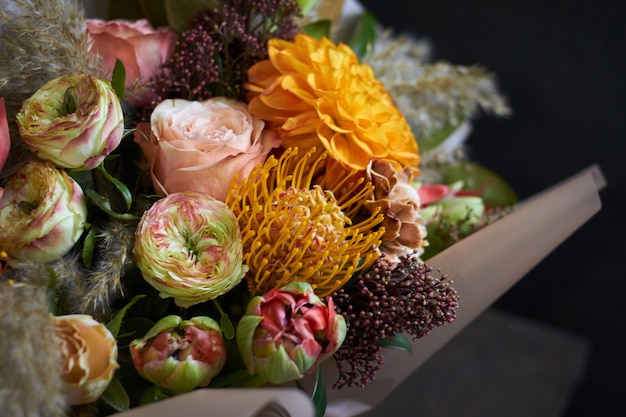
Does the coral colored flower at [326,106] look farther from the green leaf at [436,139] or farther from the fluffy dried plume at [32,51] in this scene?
the green leaf at [436,139]

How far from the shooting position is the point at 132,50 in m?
0.57

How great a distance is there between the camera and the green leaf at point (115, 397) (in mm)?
457

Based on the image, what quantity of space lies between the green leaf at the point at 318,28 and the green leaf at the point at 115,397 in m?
0.42

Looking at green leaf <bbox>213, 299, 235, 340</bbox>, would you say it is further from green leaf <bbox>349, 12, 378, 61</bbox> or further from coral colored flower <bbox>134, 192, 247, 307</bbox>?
green leaf <bbox>349, 12, 378, 61</bbox>

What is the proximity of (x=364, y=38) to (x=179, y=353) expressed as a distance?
50cm

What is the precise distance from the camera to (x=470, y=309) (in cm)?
59

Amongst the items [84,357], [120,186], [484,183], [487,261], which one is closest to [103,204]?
[120,186]

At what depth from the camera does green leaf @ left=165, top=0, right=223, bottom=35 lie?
65 cm

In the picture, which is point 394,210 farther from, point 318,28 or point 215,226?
A: point 318,28

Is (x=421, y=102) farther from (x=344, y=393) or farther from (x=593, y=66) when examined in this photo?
(x=593, y=66)

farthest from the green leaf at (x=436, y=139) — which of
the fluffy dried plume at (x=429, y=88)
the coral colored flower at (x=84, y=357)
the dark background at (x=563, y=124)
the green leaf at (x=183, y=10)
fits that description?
the dark background at (x=563, y=124)

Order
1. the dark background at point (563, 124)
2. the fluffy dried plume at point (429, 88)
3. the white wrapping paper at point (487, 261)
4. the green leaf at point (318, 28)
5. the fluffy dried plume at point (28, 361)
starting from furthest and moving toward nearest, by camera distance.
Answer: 1. the dark background at point (563, 124)
2. the fluffy dried plume at point (429, 88)
3. the green leaf at point (318, 28)
4. the white wrapping paper at point (487, 261)
5. the fluffy dried plume at point (28, 361)

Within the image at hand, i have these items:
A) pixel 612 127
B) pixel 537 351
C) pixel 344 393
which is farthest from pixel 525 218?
pixel 612 127

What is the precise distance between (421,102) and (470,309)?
0.36 metres
